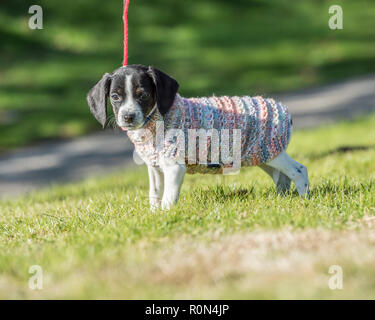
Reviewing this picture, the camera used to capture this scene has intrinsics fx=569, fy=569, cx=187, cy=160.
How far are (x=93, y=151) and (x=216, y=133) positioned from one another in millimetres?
8506

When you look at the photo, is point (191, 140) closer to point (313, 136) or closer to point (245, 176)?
point (245, 176)

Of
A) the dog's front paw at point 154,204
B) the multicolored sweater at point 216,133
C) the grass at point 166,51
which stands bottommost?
the dog's front paw at point 154,204

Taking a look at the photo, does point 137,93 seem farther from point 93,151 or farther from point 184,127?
point 93,151

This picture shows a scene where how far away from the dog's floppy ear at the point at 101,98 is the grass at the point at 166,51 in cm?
909

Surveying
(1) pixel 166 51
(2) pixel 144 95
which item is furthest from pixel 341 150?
(1) pixel 166 51

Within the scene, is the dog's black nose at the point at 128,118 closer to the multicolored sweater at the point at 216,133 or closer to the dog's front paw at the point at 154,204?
the multicolored sweater at the point at 216,133

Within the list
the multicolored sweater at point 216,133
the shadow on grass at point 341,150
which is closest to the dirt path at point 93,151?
the shadow on grass at point 341,150

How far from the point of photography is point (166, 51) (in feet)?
76.6

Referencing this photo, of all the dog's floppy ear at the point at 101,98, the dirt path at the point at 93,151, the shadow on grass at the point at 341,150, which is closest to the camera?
the dog's floppy ear at the point at 101,98

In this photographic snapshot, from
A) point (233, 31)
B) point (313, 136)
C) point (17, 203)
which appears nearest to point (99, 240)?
point (17, 203)

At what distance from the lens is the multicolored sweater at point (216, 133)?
Result: 5027mm

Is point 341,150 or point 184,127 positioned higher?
point 184,127

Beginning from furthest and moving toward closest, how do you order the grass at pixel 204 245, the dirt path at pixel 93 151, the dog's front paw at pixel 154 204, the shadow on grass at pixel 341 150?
the dirt path at pixel 93 151
the shadow on grass at pixel 341 150
the dog's front paw at pixel 154 204
the grass at pixel 204 245

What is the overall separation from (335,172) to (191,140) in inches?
114
